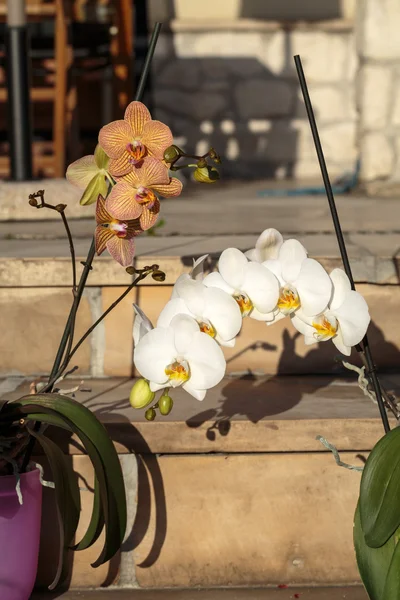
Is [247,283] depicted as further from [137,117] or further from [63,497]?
[63,497]

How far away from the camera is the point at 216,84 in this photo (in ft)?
16.9

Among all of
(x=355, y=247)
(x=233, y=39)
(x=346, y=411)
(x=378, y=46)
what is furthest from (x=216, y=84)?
(x=346, y=411)

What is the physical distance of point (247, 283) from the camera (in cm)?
136

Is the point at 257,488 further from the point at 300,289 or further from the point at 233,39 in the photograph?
the point at 233,39

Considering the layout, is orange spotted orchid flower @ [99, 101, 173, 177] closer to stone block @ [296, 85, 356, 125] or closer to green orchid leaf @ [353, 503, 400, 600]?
green orchid leaf @ [353, 503, 400, 600]

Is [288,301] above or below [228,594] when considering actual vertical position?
above

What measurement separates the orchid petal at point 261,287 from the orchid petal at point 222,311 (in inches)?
1.3

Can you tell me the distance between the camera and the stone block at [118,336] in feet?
6.56

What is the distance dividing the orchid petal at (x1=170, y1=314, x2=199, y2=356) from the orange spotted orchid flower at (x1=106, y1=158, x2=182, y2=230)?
16 centimetres

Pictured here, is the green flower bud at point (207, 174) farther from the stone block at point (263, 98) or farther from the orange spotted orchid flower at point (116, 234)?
the stone block at point (263, 98)

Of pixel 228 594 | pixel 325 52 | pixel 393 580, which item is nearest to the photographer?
pixel 393 580

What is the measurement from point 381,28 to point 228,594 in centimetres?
322

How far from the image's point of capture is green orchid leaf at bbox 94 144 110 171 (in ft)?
4.65

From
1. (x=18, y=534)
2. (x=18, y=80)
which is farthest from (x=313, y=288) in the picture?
(x=18, y=80)
